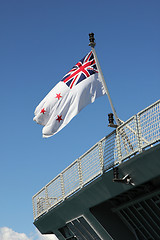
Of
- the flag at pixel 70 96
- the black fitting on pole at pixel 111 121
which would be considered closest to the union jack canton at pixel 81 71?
the flag at pixel 70 96

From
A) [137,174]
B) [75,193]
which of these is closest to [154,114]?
[137,174]

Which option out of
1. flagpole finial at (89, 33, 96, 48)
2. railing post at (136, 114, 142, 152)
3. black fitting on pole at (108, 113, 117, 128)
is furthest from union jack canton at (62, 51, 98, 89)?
railing post at (136, 114, 142, 152)

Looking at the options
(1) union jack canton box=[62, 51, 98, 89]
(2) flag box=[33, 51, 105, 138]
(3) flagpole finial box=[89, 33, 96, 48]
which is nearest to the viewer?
(2) flag box=[33, 51, 105, 138]

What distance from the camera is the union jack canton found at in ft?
56.9

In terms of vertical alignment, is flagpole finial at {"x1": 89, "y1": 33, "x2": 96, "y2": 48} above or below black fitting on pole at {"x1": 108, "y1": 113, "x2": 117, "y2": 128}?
above

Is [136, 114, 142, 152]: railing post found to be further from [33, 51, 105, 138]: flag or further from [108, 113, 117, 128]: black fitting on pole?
[33, 51, 105, 138]: flag

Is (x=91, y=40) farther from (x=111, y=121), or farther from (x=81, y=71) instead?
(x=111, y=121)

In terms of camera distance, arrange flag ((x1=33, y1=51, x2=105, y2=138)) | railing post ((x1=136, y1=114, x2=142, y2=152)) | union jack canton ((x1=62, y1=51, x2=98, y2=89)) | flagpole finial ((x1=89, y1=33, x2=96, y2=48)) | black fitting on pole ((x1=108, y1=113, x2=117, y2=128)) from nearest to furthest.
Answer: railing post ((x1=136, y1=114, x2=142, y2=152)) < black fitting on pole ((x1=108, y1=113, x2=117, y2=128)) < flag ((x1=33, y1=51, x2=105, y2=138)) < flagpole finial ((x1=89, y1=33, x2=96, y2=48)) < union jack canton ((x1=62, y1=51, x2=98, y2=89))

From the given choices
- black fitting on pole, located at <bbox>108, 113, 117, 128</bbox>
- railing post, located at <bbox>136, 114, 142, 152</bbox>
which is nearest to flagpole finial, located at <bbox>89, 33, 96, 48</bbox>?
black fitting on pole, located at <bbox>108, 113, 117, 128</bbox>

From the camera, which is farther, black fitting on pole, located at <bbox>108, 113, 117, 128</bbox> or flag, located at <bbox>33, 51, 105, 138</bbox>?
flag, located at <bbox>33, 51, 105, 138</bbox>

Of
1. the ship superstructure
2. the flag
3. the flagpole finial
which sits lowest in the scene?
the ship superstructure

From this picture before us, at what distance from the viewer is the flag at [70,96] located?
55.1 feet

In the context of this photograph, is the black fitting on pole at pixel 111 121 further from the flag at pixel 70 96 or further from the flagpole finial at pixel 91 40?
the flagpole finial at pixel 91 40

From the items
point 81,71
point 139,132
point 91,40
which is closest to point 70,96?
point 81,71
